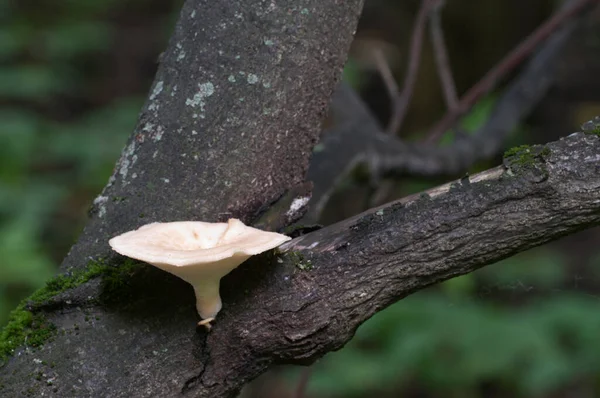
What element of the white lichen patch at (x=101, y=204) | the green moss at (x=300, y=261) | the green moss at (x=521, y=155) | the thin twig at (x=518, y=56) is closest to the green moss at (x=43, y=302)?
the white lichen patch at (x=101, y=204)

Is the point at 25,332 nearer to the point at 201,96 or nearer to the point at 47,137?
the point at 201,96

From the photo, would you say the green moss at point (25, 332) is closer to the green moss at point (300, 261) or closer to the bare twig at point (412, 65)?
the green moss at point (300, 261)

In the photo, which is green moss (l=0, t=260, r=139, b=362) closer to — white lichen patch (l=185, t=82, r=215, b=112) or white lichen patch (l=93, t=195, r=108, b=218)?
white lichen patch (l=93, t=195, r=108, b=218)

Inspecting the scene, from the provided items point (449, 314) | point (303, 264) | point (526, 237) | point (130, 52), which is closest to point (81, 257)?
point (303, 264)

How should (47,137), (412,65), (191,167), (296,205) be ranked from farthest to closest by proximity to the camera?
(47,137)
(412,65)
(296,205)
(191,167)

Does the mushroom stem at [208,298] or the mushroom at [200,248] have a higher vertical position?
the mushroom at [200,248]

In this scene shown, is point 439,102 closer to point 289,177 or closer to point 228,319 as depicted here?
point 289,177

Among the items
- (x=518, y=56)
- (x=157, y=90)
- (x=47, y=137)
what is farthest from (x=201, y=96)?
(x=47, y=137)
